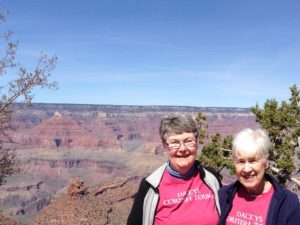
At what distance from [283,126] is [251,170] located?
599 inches

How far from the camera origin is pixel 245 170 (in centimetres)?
388

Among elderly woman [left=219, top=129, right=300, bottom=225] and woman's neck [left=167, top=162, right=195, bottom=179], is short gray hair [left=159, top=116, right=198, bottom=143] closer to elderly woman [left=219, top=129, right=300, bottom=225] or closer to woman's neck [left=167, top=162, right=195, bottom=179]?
woman's neck [left=167, top=162, right=195, bottom=179]

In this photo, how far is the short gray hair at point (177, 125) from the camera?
14.3 ft

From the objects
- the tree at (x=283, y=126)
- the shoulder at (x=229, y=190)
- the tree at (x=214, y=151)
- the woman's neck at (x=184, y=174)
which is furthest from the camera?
the tree at (x=214, y=151)

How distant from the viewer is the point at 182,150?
4.36 metres

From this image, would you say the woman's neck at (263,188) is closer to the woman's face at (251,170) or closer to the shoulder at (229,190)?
the woman's face at (251,170)

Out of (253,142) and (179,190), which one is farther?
(179,190)

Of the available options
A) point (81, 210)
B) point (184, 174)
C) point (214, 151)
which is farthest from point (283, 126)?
point (81, 210)

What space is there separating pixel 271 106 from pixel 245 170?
15.7 m

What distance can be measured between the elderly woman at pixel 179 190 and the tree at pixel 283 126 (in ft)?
40.6

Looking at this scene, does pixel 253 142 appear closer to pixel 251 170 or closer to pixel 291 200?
pixel 251 170

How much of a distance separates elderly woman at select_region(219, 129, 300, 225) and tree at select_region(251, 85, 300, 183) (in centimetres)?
1268

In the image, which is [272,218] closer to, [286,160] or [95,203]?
[286,160]

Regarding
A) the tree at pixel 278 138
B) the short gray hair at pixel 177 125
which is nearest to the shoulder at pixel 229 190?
the short gray hair at pixel 177 125
